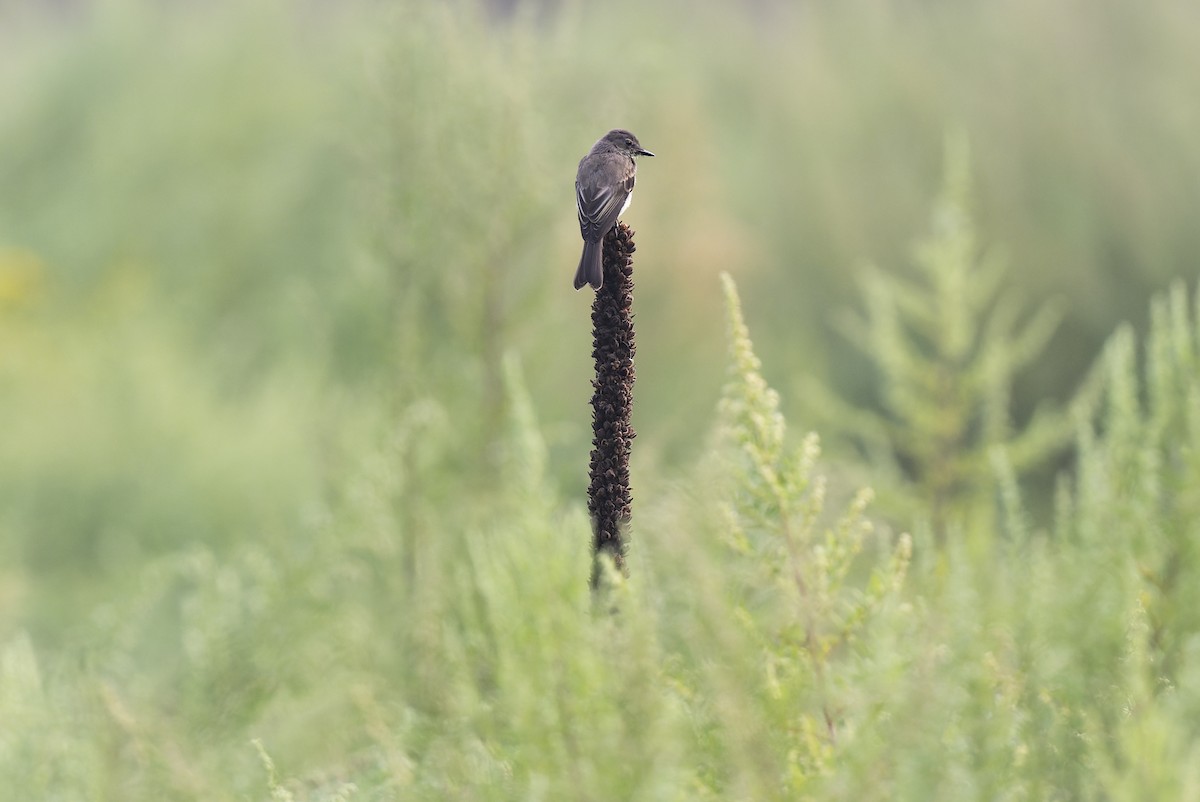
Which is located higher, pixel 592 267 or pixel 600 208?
pixel 600 208

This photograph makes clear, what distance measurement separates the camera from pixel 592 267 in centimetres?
190

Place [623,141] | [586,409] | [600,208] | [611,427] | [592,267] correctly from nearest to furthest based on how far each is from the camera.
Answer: [611,427] → [592,267] → [600,208] → [623,141] → [586,409]

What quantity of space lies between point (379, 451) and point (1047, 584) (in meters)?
3.74

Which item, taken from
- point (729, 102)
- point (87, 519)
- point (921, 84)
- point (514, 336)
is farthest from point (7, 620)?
point (729, 102)

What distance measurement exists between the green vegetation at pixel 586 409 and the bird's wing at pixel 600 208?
8.8 inches

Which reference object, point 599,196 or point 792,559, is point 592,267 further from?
point 792,559

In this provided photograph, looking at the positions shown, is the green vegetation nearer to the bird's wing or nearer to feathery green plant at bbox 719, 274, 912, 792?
feathery green plant at bbox 719, 274, 912, 792

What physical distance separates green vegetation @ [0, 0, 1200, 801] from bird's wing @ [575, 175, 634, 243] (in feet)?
0.73

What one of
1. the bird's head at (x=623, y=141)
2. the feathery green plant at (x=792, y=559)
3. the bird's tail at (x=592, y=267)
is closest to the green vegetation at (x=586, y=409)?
the feathery green plant at (x=792, y=559)

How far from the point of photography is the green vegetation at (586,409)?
1.76m

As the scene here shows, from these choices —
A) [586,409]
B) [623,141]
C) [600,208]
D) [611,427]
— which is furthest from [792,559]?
[586,409]

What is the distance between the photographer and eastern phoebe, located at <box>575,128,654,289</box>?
1916mm

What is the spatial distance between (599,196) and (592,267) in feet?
0.72

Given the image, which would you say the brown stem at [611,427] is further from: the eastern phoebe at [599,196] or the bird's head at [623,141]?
the bird's head at [623,141]
